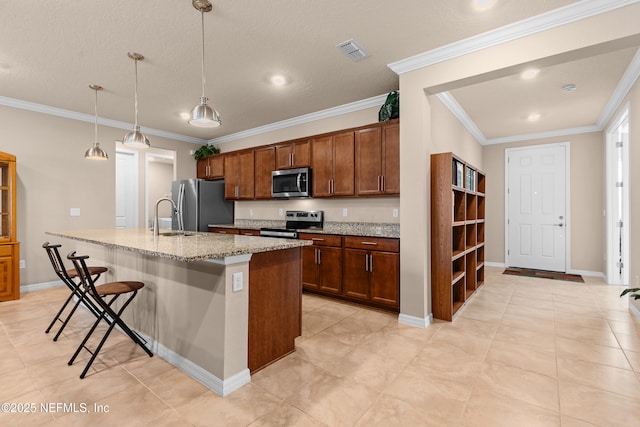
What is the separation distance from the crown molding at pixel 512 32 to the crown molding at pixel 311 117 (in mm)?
1065

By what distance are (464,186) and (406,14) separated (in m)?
2.15

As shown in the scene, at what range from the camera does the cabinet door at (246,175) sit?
17.8 ft

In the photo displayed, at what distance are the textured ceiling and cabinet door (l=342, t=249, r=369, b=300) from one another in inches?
79.4

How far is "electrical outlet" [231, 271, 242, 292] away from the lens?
1.98 metres

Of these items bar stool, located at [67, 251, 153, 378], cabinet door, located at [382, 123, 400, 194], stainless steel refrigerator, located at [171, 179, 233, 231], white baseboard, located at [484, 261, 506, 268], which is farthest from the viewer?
white baseboard, located at [484, 261, 506, 268]

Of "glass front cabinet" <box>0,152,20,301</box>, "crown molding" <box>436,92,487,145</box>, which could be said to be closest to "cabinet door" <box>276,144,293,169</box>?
"crown molding" <box>436,92,487,145</box>

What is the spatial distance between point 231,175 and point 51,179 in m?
2.59

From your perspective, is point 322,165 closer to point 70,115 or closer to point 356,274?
point 356,274

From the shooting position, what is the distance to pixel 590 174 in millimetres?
5363

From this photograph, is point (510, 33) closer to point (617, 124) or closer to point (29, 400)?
point (617, 124)

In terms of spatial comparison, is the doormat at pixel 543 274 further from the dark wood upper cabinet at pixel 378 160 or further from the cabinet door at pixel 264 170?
the cabinet door at pixel 264 170

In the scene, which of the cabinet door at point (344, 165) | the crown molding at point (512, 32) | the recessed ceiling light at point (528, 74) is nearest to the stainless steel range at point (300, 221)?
the cabinet door at point (344, 165)

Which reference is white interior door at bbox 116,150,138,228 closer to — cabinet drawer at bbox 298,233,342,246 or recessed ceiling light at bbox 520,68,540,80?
cabinet drawer at bbox 298,233,342,246

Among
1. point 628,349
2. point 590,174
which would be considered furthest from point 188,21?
point 590,174
